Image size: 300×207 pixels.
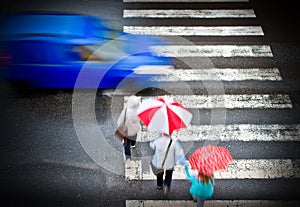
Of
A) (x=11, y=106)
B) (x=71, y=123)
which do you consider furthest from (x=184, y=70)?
(x=11, y=106)

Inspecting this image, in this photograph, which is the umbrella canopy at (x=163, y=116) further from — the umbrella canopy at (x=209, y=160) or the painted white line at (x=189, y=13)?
the painted white line at (x=189, y=13)

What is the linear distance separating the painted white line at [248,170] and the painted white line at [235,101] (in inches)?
62.7

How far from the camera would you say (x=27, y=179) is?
8594mm

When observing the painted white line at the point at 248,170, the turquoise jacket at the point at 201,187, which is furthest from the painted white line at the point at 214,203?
the turquoise jacket at the point at 201,187

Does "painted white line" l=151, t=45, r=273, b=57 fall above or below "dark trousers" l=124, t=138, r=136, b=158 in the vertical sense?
above

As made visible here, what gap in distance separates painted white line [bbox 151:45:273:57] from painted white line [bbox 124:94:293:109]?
1508mm

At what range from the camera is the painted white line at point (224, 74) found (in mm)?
10798

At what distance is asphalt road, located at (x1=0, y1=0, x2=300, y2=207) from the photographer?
330 inches

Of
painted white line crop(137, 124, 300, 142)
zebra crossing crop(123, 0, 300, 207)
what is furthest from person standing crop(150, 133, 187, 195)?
painted white line crop(137, 124, 300, 142)

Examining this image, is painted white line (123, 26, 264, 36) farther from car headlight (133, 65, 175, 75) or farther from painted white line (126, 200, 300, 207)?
painted white line (126, 200, 300, 207)

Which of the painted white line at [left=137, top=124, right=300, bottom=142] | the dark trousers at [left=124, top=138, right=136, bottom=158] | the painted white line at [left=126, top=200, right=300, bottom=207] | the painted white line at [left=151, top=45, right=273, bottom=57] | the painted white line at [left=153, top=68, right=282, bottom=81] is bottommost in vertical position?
the painted white line at [left=126, top=200, right=300, bottom=207]

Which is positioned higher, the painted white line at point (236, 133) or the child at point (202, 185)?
the painted white line at point (236, 133)

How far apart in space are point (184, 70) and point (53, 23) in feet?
11.2

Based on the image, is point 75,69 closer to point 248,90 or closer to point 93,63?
point 93,63
